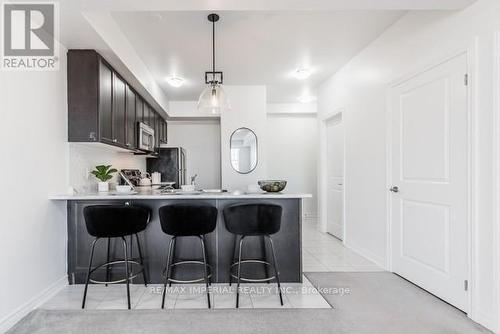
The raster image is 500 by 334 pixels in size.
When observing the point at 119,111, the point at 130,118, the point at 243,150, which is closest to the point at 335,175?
the point at 243,150

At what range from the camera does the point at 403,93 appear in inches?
119

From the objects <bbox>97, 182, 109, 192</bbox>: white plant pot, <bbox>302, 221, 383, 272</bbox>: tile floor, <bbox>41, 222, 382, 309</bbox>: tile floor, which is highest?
<bbox>97, 182, 109, 192</bbox>: white plant pot

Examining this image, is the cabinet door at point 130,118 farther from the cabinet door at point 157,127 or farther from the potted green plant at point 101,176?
the cabinet door at point 157,127

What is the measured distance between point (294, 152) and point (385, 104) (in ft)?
11.9

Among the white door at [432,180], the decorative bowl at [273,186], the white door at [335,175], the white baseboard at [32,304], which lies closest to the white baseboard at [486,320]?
the white door at [432,180]

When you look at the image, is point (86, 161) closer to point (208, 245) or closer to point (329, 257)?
point (208, 245)

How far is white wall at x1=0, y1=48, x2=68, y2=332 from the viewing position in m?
2.13

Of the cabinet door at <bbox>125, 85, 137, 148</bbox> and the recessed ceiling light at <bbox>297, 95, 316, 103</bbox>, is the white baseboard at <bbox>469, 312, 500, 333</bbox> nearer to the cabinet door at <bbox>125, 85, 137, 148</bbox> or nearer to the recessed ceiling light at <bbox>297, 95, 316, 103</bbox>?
the cabinet door at <bbox>125, 85, 137, 148</bbox>

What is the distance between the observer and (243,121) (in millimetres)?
5340

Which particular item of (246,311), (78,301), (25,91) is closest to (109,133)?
(25,91)

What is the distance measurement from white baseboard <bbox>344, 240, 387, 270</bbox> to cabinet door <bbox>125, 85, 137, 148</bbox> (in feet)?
10.9

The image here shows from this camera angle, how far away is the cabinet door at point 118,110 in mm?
3385

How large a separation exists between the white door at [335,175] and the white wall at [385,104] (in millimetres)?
286

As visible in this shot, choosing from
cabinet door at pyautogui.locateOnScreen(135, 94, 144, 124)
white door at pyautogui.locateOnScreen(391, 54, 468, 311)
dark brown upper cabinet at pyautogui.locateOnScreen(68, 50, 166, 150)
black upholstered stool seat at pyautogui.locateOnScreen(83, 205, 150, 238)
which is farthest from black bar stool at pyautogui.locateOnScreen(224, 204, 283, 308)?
cabinet door at pyautogui.locateOnScreen(135, 94, 144, 124)
